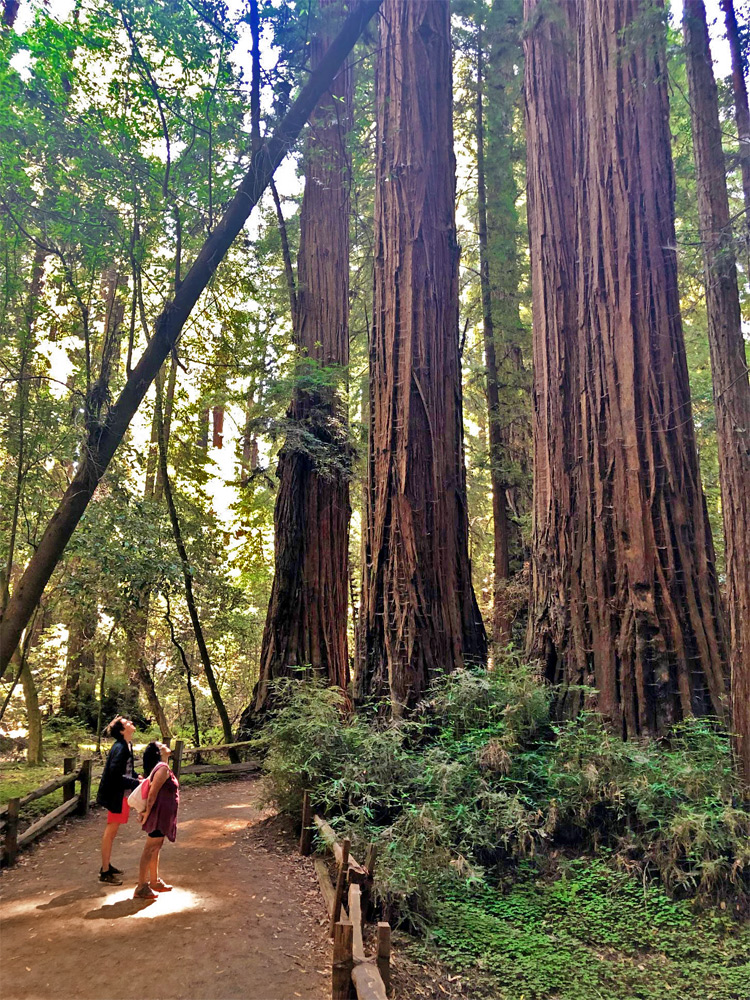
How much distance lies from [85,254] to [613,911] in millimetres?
8812

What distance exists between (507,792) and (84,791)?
5.96 metres

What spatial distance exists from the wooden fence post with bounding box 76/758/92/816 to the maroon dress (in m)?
3.94

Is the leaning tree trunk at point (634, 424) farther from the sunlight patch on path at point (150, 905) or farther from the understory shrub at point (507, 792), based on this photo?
the sunlight patch on path at point (150, 905)

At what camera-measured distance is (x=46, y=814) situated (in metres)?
8.44

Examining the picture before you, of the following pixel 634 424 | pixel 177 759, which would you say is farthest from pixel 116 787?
pixel 634 424

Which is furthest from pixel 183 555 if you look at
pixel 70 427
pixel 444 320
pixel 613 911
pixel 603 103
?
pixel 603 103

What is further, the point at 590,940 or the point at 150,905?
the point at 150,905

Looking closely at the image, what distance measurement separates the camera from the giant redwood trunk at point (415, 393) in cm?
841

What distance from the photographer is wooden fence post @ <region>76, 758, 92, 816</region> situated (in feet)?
29.4

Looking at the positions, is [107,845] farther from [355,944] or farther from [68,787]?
[68,787]

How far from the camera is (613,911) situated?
5.16 metres

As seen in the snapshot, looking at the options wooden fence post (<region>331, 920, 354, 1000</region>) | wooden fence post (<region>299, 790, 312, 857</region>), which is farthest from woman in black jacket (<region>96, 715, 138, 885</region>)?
wooden fence post (<region>331, 920, 354, 1000</region>)

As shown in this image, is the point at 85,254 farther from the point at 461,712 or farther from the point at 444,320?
the point at 461,712

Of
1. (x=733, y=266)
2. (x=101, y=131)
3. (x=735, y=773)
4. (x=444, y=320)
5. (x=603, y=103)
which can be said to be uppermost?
(x=603, y=103)
